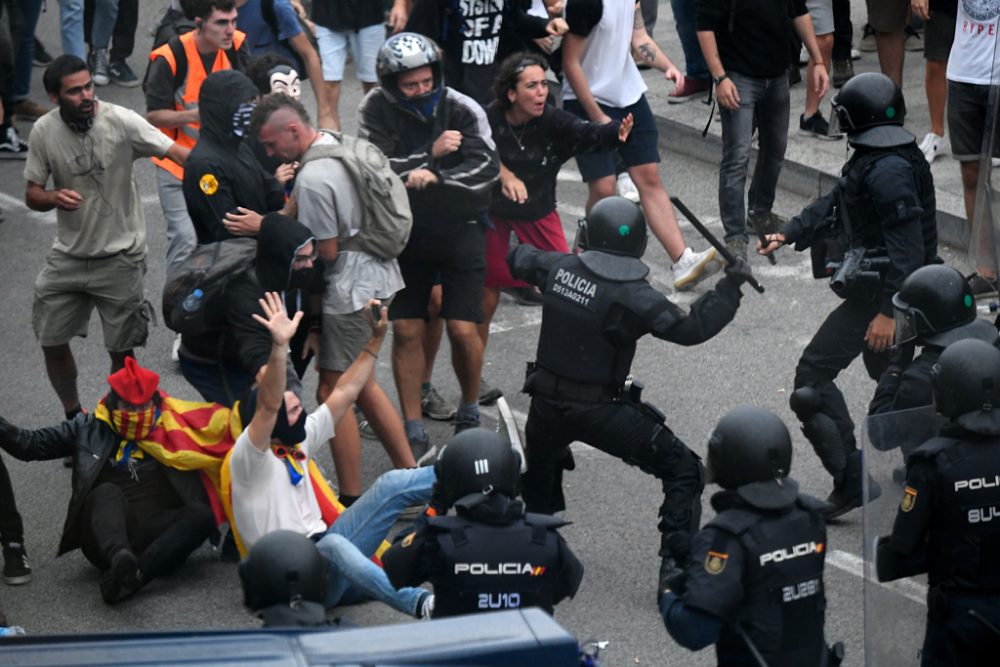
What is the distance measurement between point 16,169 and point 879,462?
8.27 metres

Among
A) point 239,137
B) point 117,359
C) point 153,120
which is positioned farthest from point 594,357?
point 153,120

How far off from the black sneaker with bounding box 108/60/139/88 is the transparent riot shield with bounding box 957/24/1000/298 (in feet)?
23.0

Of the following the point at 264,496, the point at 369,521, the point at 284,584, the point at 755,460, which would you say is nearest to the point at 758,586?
the point at 755,460

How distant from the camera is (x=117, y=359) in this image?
7.58 metres

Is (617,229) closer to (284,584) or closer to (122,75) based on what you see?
(284,584)

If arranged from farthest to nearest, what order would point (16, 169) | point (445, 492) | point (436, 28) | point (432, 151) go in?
point (16, 169)
point (436, 28)
point (432, 151)
point (445, 492)

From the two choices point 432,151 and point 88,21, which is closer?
point 432,151

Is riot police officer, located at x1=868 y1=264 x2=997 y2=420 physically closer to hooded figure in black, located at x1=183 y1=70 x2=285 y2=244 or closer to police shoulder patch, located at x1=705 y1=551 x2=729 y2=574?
police shoulder patch, located at x1=705 y1=551 x2=729 y2=574

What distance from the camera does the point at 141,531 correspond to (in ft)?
20.8

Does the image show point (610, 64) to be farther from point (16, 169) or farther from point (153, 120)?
point (16, 169)

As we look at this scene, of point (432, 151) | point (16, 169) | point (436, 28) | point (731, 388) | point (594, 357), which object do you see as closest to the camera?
point (594, 357)

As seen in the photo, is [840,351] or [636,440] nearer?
[636,440]

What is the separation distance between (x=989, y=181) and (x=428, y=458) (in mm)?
2843

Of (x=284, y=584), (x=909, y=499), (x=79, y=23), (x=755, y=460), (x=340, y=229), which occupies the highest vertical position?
(x=755, y=460)
